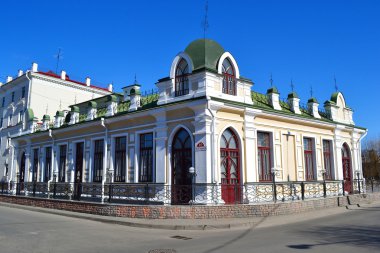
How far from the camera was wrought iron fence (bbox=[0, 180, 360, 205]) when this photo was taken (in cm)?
1404

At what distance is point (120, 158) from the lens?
18.6m

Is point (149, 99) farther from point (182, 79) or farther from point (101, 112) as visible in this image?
point (101, 112)

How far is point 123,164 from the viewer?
724 inches

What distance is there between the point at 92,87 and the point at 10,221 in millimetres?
24849

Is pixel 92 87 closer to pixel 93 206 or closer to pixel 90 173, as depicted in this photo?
pixel 90 173

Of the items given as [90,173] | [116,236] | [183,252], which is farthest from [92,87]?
[183,252]

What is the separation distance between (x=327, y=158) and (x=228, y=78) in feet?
30.6

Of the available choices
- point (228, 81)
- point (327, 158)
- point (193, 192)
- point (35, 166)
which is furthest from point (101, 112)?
point (327, 158)

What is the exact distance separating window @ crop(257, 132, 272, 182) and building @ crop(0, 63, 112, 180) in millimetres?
19664

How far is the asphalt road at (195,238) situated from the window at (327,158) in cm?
729

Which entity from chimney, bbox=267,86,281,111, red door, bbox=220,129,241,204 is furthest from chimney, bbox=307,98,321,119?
red door, bbox=220,129,241,204

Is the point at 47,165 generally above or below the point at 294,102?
below

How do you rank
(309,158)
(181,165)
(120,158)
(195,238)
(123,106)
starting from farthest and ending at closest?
(123,106)
(309,158)
(120,158)
(181,165)
(195,238)

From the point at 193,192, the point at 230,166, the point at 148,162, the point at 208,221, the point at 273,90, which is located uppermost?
the point at 273,90
